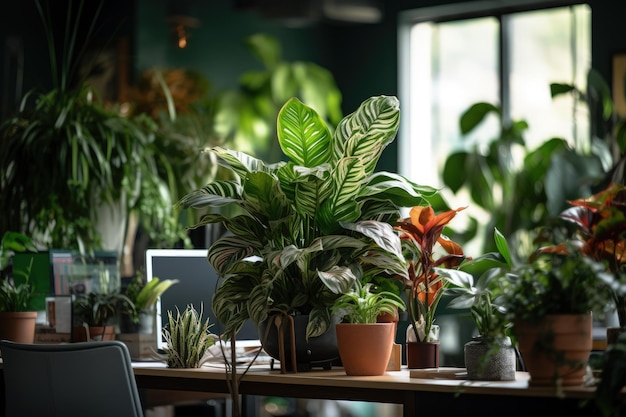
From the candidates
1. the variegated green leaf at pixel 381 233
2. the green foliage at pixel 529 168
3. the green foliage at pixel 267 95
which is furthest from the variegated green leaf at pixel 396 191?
the green foliage at pixel 267 95

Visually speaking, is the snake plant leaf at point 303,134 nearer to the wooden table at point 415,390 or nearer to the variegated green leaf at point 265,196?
the variegated green leaf at point 265,196

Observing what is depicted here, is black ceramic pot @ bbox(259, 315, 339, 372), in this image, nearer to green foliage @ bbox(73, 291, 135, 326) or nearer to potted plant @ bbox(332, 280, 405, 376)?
potted plant @ bbox(332, 280, 405, 376)

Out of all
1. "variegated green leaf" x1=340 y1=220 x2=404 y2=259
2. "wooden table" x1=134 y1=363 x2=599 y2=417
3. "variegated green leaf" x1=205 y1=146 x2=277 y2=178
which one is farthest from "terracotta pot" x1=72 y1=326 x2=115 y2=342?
"variegated green leaf" x1=340 y1=220 x2=404 y2=259

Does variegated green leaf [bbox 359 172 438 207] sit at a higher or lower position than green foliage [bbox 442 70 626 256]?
lower

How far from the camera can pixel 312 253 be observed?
103 inches

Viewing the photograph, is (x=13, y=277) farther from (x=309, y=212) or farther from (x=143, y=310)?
(x=309, y=212)

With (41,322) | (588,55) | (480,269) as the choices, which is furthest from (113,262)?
(588,55)

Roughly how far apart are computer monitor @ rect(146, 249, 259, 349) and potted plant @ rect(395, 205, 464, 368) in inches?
29.9

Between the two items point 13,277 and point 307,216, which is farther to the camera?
point 13,277

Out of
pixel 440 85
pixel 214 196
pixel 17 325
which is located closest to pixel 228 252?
pixel 214 196

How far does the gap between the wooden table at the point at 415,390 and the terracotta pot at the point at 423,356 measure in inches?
1.5

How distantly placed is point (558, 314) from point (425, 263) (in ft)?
1.81

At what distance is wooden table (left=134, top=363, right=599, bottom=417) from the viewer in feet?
6.91

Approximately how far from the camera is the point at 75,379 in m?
2.55
